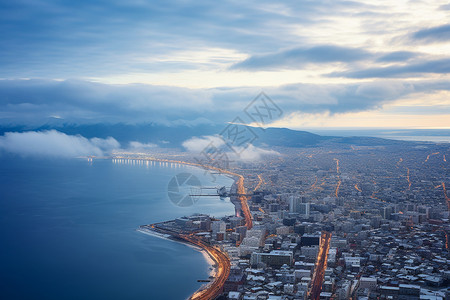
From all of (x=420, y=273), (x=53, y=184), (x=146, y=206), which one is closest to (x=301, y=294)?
(x=420, y=273)

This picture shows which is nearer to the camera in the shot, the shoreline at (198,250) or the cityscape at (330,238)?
the cityscape at (330,238)

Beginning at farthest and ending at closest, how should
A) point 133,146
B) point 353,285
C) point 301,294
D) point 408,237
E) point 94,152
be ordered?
point 133,146
point 94,152
point 408,237
point 353,285
point 301,294

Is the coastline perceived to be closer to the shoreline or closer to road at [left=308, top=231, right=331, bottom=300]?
the shoreline

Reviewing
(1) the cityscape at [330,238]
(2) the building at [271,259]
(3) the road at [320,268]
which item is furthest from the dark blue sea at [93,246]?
(3) the road at [320,268]

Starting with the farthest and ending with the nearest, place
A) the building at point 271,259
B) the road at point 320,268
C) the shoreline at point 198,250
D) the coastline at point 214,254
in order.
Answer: the building at point 271,259, the shoreline at point 198,250, the coastline at point 214,254, the road at point 320,268

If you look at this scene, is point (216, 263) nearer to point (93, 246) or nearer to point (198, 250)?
point (198, 250)

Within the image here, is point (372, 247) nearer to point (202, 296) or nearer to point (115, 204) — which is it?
point (202, 296)

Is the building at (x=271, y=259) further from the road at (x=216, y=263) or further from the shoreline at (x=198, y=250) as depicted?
the shoreline at (x=198, y=250)
